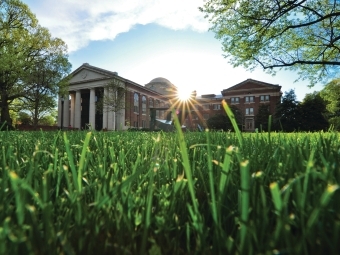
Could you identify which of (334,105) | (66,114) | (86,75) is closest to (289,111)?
(334,105)

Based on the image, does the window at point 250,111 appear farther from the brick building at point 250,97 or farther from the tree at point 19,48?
the tree at point 19,48

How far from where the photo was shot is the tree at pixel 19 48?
24.4 meters

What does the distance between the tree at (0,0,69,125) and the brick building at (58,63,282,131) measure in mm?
10696

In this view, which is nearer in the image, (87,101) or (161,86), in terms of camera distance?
(87,101)

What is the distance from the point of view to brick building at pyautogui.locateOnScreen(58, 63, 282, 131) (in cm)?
4100

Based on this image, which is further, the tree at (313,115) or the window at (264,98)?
the window at (264,98)

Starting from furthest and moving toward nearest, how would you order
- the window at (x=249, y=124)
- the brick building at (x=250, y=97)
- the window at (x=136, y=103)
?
1. the window at (x=249, y=124)
2. the brick building at (x=250, y=97)
3. the window at (x=136, y=103)

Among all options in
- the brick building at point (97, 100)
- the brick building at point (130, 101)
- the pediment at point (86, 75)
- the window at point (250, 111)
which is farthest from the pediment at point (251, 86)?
the pediment at point (86, 75)

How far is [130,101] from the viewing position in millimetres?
42062

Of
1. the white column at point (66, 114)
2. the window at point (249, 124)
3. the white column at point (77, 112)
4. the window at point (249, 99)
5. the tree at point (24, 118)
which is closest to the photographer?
the tree at point (24, 118)

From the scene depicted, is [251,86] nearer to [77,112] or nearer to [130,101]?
[130,101]

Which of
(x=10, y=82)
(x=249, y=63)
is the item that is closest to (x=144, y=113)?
(x=10, y=82)

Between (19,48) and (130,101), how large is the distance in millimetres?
19375

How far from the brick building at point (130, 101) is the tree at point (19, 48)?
10.7m
